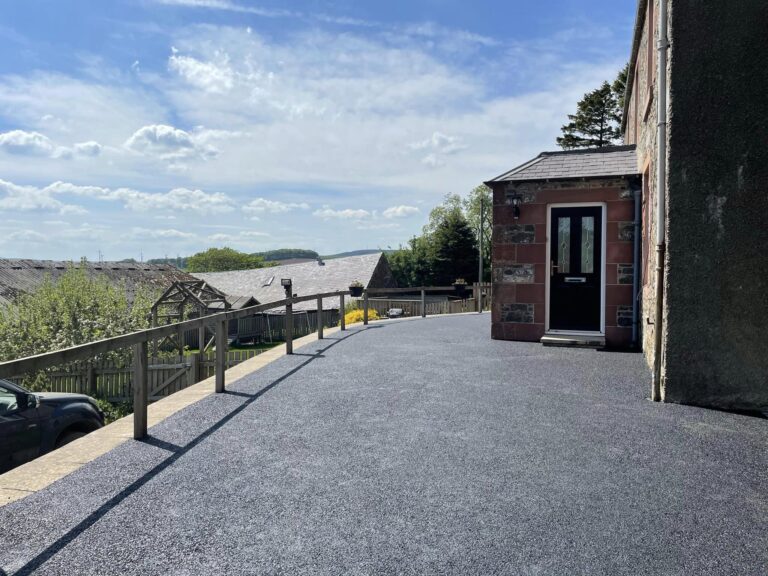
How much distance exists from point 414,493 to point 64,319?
19.3 metres

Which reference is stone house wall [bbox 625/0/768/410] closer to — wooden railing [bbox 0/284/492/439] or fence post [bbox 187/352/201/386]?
wooden railing [bbox 0/284/492/439]

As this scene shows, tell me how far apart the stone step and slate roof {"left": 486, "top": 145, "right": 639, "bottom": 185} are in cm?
270

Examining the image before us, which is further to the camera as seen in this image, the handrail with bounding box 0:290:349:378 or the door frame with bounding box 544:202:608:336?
the door frame with bounding box 544:202:608:336

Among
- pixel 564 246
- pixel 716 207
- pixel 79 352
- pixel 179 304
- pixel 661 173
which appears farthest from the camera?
pixel 179 304

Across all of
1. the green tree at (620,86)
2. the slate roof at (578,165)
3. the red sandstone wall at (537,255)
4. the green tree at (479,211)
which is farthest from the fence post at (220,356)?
the green tree at (479,211)

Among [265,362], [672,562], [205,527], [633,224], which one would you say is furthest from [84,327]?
[672,562]

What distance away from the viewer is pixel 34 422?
20.0 feet

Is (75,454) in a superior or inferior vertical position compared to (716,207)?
inferior

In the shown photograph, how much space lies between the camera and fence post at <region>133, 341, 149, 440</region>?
4.41 m

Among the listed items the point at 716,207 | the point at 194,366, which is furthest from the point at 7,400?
the point at 716,207

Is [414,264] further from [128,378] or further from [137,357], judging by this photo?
[137,357]

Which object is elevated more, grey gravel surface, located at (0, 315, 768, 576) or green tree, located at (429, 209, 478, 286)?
green tree, located at (429, 209, 478, 286)

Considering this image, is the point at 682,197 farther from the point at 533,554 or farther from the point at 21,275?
the point at 21,275

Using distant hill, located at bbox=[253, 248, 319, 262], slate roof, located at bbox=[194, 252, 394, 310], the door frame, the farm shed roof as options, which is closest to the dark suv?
the door frame
